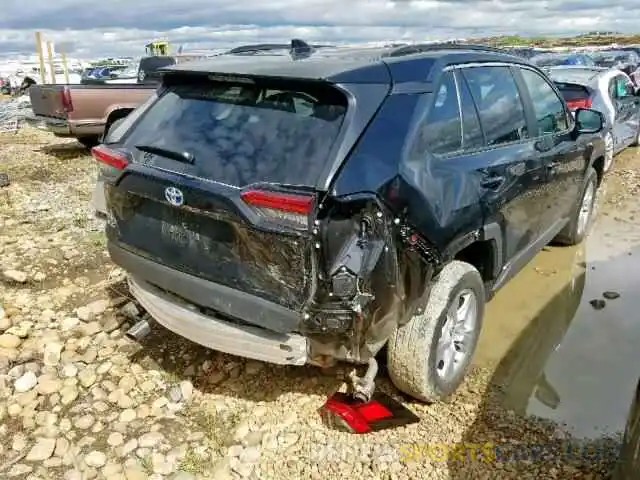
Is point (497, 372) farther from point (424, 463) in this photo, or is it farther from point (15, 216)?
point (15, 216)

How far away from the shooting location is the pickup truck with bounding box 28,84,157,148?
30.4ft

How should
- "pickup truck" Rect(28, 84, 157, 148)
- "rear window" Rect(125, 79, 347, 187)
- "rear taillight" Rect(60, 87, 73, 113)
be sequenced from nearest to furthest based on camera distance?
"rear window" Rect(125, 79, 347, 187) → "rear taillight" Rect(60, 87, 73, 113) → "pickup truck" Rect(28, 84, 157, 148)

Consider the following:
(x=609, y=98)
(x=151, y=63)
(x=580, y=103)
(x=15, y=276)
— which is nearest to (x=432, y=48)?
(x=15, y=276)

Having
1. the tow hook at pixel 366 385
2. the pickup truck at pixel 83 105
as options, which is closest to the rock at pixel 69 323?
the tow hook at pixel 366 385

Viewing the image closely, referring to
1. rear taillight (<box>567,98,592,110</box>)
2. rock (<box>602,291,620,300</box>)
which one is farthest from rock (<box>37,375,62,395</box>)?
rear taillight (<box>567,98,592,110</box>)

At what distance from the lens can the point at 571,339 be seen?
4.16m

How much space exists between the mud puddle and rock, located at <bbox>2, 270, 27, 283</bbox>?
11.9 ft

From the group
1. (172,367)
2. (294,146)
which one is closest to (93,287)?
(172,367)

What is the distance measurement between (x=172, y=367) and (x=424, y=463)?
168cm

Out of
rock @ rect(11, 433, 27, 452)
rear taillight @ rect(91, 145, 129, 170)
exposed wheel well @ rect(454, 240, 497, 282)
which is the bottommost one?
rock @ rect(11, 433, 27, 452)

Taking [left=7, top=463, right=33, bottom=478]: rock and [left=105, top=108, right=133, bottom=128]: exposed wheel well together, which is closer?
[left=7, top=463, right=33, bottom=478]: rock

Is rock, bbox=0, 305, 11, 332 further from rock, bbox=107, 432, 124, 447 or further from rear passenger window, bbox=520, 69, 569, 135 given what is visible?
rear passenger window, bbox=520, 69, 569, 135

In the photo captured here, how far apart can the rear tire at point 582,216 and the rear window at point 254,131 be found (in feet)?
11.8

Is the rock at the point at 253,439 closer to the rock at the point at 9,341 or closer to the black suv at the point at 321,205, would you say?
the black suv at the point at 321,205
